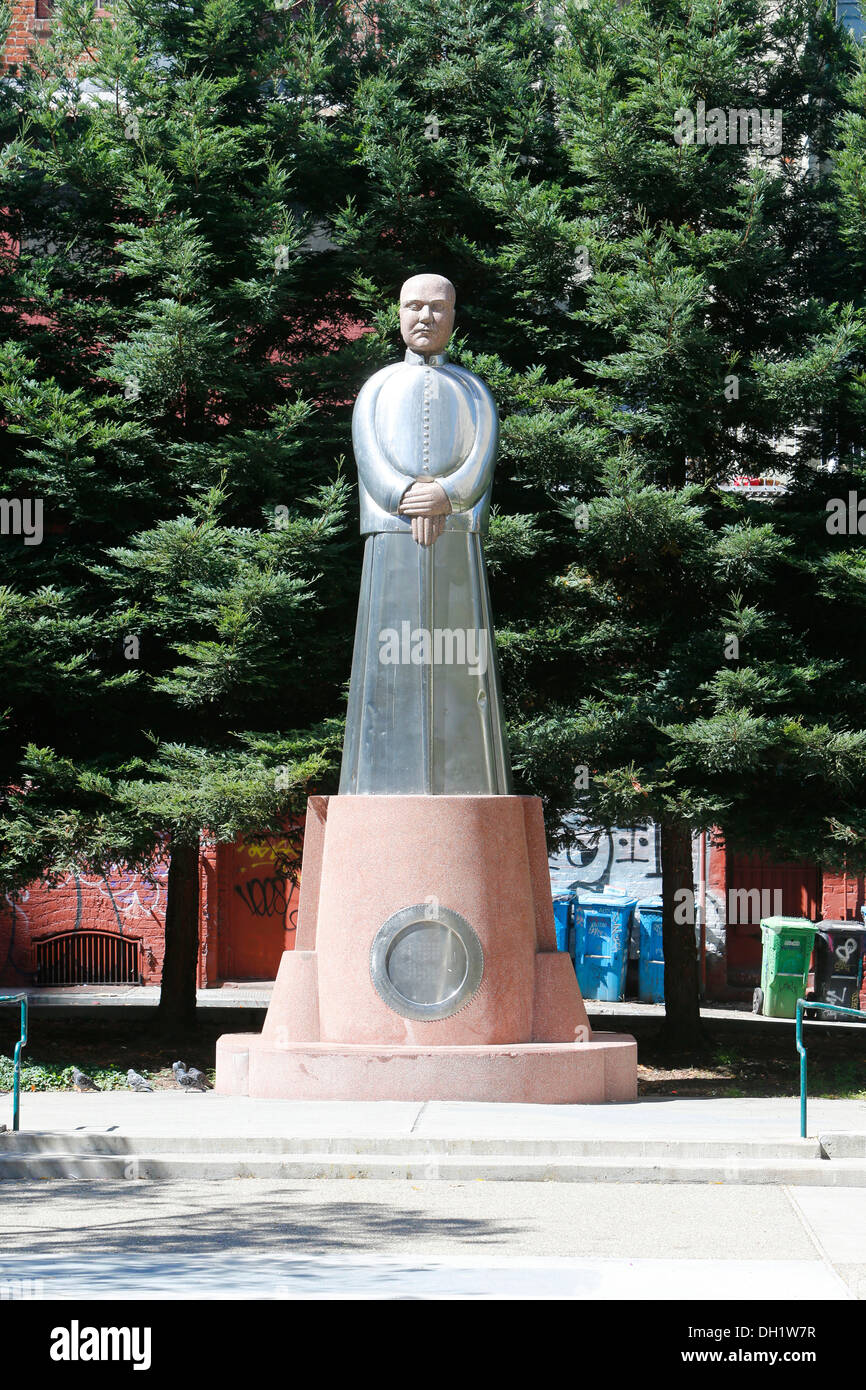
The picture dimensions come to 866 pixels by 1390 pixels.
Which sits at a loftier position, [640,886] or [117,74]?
[117,74]

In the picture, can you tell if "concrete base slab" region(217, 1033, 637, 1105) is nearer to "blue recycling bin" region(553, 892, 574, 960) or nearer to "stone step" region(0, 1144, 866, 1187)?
"stone step" region(0, 1144, 866, 1187)

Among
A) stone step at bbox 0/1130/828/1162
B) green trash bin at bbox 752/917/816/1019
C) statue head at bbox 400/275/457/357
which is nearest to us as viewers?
stone step at bbox 0/1130/828/1162

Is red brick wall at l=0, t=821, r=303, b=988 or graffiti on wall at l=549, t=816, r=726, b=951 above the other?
graffiti on wall at l=549, t=816, r=726, b=951

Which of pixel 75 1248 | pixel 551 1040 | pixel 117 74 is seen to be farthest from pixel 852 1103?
pixel 117 74

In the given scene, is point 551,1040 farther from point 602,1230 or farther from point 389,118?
point 389,118

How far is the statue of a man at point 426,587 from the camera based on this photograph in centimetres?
1174

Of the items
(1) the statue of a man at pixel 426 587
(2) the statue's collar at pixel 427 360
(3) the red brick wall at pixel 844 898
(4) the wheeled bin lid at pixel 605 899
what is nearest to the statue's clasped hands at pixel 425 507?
(1) the statue of a man at pixel 426 587

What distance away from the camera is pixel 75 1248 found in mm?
6805

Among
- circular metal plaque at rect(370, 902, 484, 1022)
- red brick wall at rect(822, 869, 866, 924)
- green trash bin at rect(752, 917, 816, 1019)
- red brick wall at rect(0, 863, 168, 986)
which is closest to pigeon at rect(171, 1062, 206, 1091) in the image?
circular metal plaque at rect(370, 902, 484, 1022)

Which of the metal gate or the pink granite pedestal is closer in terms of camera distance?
the pink granite pedestal

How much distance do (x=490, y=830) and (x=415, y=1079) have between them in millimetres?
1792

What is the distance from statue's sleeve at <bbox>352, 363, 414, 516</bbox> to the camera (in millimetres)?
11859

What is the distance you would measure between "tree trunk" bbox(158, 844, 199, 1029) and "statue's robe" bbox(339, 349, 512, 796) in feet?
16.3

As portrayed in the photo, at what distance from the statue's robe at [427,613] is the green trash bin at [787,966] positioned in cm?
974
